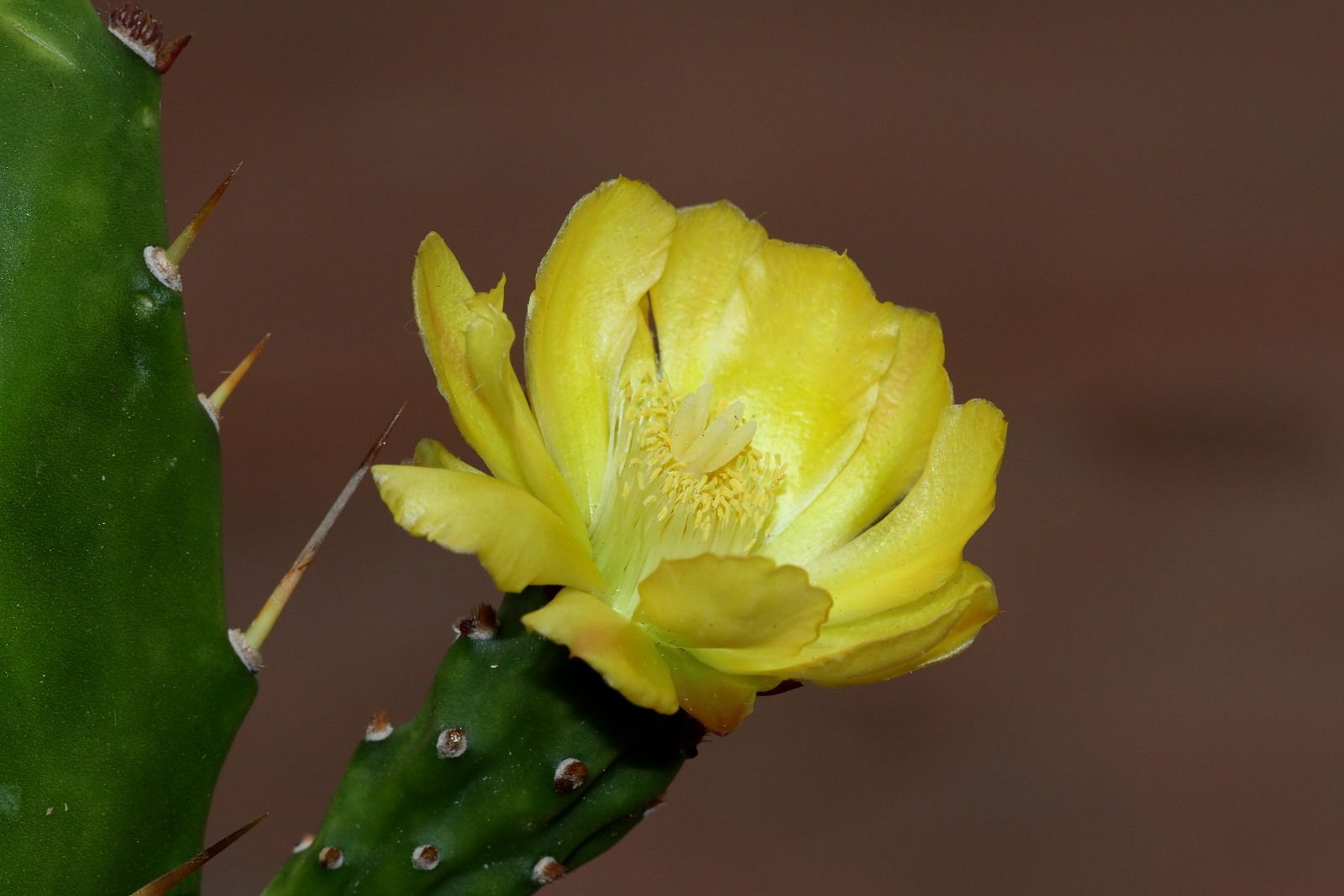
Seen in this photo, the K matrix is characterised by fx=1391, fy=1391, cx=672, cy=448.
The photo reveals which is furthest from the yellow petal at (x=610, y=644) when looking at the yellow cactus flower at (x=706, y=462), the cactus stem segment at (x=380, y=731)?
the cactus stem segment at (x=380, y=731)

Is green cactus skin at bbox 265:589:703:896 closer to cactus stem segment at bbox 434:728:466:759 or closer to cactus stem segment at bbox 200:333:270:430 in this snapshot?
cactus stem segment at bbox 434:728:466:759

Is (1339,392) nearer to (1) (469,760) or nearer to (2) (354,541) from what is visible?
(2) (354,541)

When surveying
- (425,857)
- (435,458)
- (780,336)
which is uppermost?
(780,336)

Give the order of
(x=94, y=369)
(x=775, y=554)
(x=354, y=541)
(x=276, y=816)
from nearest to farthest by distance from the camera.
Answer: (x=94, y=369) → (x=775, y=554) → (x=276, y=816) → (x=354, y=541)

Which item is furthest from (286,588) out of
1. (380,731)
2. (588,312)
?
(588,312)

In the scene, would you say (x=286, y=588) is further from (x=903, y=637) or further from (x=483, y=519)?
(x=903, y=637)

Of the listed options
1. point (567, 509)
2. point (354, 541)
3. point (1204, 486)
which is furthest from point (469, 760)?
point (1204, 486)
